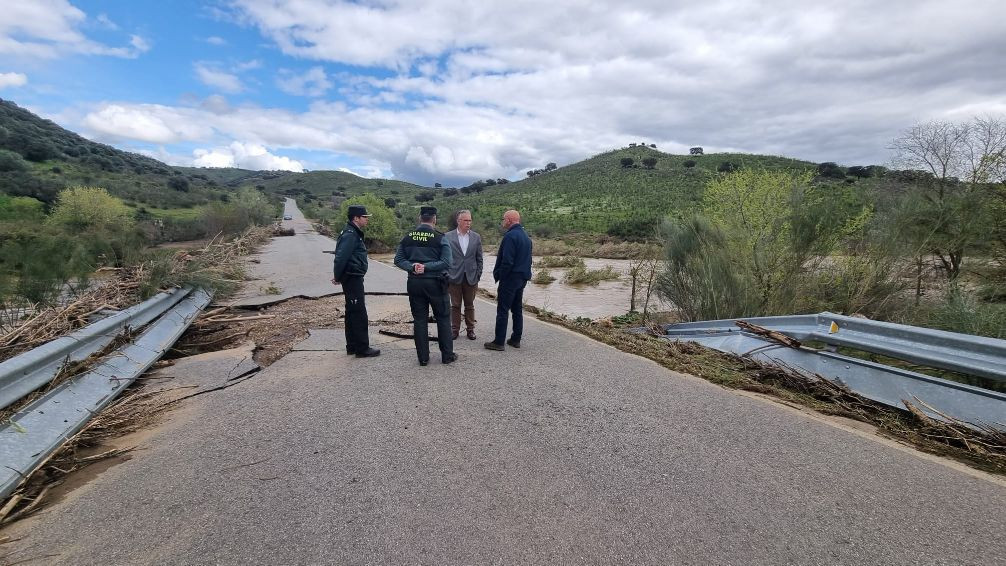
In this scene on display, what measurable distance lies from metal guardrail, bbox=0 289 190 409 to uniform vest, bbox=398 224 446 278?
10.6 ft

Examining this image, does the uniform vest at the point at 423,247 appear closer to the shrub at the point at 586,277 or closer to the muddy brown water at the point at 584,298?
the muddy brown water at the point at 584,298

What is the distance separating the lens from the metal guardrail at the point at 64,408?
2.87 meters

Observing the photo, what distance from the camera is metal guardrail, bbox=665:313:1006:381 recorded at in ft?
11.4

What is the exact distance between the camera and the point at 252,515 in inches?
103

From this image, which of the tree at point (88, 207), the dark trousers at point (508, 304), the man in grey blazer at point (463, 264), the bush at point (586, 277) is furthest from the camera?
the tree at point (88, 207)

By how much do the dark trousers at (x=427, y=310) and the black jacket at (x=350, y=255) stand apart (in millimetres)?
773

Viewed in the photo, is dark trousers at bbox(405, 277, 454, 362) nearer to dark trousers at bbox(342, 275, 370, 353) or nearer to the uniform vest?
the uniform vest

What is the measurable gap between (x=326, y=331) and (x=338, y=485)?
15.6ft

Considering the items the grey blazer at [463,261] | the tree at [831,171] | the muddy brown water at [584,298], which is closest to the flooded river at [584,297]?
the muddy brown water at [584,298]

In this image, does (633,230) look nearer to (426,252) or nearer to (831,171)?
(426,252)

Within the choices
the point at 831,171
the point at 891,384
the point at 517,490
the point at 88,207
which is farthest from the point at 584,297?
the point at 831,171

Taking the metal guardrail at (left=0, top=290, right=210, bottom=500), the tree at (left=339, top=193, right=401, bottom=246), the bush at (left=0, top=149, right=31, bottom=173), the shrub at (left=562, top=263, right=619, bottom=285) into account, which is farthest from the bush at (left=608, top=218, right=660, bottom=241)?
the bush at (left=0, top=149, right=31, bottom=173)

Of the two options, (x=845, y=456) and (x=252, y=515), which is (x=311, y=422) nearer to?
(x=252, y=515)

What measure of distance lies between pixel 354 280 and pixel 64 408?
117 inches
